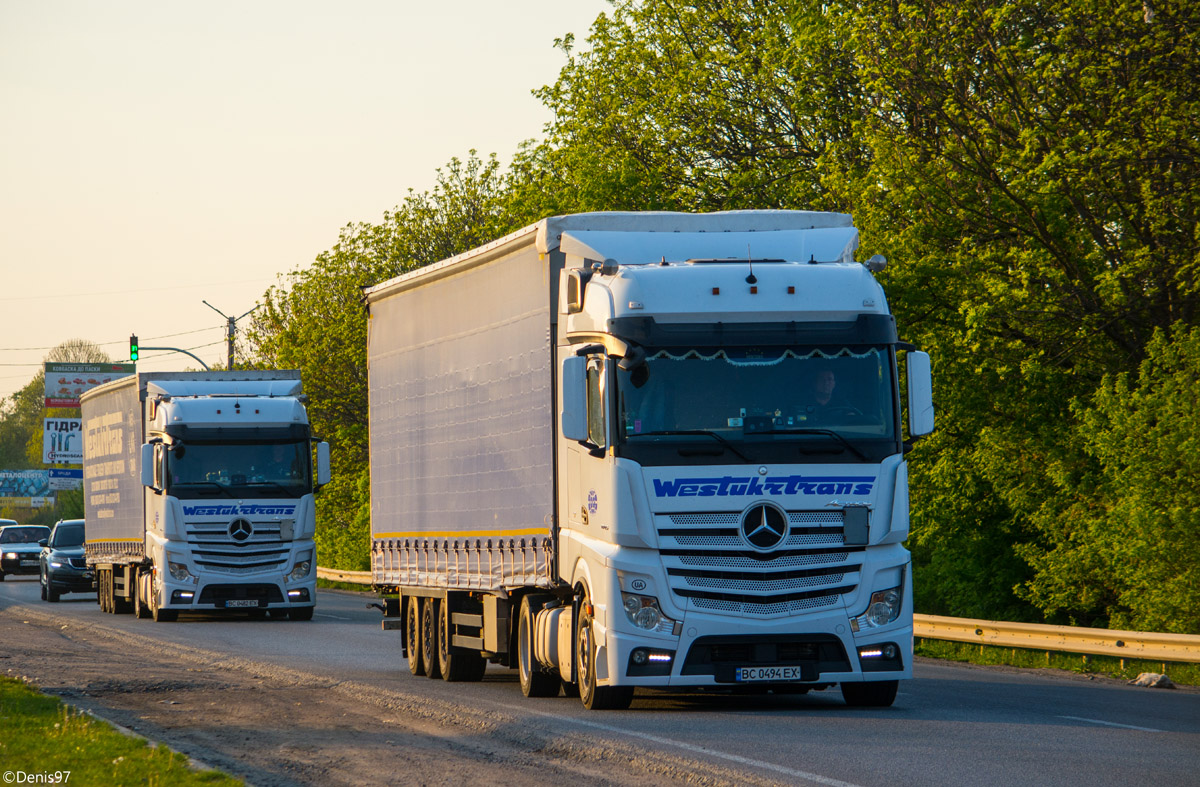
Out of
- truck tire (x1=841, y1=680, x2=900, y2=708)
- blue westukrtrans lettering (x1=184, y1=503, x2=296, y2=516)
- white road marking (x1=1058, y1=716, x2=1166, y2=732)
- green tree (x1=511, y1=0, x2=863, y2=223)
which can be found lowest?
white road marking (x1=1058, y1=716, x2=1166, y2=732)

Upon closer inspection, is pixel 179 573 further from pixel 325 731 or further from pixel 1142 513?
pixel 325 731

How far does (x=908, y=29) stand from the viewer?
26.8 m

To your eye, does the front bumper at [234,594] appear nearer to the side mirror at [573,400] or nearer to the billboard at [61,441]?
the side mirror at [573,400]

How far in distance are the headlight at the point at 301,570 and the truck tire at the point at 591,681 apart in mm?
17163

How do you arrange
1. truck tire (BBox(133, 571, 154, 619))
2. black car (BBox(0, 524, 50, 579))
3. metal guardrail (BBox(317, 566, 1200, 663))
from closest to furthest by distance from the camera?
1. metal guardrail (BBox(317, 566, 1200, 663))
2. truck tire (BBox(133, 571, 154, 619))
3. black car (BBox(0, 524, 50, 579))

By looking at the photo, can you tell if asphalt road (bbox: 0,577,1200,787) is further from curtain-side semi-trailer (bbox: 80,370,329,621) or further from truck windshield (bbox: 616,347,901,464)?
curtain-side semi-trailer (bbox: 80,370,329,621)

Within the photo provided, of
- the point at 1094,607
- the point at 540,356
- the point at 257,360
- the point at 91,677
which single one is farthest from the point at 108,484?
the point at 257,360

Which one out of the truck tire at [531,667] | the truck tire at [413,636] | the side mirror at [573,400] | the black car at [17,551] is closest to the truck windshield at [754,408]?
the side mirror at [573,400]

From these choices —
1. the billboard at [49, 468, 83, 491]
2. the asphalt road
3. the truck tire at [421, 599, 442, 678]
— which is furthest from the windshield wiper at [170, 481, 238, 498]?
the billboard at [49, 468, 83, 491]

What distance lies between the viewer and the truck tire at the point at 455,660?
1688 cm

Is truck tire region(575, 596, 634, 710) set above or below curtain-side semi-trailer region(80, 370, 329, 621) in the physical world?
below

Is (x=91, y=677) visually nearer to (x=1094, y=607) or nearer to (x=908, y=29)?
(x=1094, y=607)

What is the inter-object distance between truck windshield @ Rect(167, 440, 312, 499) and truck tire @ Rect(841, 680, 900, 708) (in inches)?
679

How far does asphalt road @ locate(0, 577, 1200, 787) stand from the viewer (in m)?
9.74
